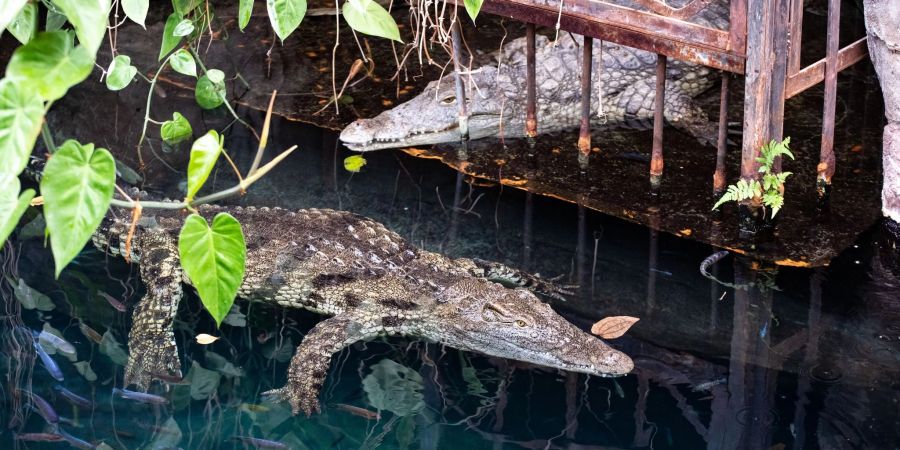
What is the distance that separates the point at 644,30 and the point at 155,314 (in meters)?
2.66

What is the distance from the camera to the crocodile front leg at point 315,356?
3.85 meters

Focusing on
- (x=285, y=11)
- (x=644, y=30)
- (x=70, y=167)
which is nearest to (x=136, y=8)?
(x=285, y=11)

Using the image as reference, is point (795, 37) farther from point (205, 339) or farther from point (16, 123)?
point (16, 123)

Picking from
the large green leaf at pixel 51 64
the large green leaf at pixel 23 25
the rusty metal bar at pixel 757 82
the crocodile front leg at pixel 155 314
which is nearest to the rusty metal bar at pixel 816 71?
the rusty metal bar at pixel 757 82

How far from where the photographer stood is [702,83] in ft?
20.5

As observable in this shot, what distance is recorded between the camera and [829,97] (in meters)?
4.59

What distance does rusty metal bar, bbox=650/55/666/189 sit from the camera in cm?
481

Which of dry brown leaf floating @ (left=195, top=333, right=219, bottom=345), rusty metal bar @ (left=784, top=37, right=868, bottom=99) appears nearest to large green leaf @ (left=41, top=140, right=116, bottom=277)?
dry brown leaf floating @ (left=195, top=333, right=219, bottom=345)

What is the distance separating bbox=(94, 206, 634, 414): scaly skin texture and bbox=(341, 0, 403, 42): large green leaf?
4.74 feet

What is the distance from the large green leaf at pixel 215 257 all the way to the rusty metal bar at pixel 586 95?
300 centimetres

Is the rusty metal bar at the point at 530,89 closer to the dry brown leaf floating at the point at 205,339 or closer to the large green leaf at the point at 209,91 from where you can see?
the large green leaf at the point at 209,91

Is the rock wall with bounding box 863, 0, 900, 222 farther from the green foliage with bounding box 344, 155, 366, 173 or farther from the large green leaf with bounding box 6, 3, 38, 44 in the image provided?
the large green leaf with bounding box 6, 3, 38, 44

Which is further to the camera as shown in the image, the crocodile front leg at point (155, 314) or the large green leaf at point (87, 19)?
the crocodile front leg at point (155, 314)

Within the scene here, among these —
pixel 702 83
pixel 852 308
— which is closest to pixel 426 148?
pixel 702 83
